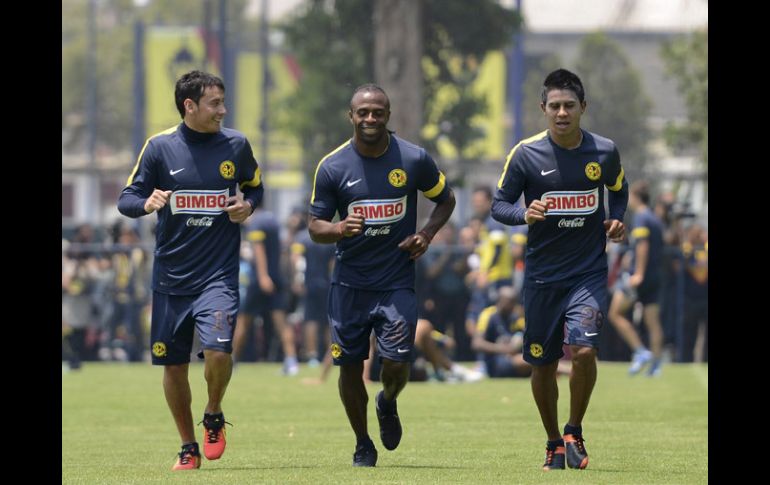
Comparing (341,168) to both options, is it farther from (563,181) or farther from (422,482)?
(422,482)

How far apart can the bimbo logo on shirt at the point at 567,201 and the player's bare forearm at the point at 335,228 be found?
1093 millimetres

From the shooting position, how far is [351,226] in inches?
410

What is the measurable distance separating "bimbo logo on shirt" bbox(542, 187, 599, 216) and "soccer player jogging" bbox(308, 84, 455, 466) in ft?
2.31

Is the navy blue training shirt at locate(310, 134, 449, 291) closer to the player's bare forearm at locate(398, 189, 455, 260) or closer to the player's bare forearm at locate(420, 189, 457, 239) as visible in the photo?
the player's bare forearm at locate(398, 189, 455, 260)

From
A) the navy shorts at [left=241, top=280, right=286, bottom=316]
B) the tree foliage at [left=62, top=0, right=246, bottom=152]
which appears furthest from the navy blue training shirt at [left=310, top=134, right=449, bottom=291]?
the tree foliage at [left=62, top=0, right=246, bottom=152]

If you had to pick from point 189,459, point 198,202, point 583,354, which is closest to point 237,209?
point 198,202

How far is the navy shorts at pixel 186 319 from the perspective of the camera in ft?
34.9

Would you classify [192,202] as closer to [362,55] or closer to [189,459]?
[189,459]

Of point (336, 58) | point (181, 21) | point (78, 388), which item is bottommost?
point (78, 388)

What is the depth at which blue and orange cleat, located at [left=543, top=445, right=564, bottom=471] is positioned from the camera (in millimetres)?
10641

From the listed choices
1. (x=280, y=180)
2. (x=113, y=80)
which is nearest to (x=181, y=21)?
(x=113, y=80)

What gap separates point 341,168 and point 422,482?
199cm

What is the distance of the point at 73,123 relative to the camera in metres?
76.4

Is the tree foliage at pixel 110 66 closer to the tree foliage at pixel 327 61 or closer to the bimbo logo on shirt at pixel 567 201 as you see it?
the tree foliage at pixel 327 61
